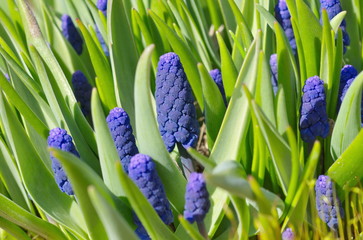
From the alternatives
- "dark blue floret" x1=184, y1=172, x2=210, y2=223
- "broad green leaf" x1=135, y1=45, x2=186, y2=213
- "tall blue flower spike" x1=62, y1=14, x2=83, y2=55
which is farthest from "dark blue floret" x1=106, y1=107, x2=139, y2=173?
"tall blue flower spike" x1=62, y1=14, x2=83, y2=55

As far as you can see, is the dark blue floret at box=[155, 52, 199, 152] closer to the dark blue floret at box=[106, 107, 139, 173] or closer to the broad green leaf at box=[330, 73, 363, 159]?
the dark blue floret at box=[106, 107, 139, 173]

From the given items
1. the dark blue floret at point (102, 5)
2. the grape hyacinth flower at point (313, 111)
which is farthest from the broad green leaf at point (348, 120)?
the dark blue floret at point (102, 5)

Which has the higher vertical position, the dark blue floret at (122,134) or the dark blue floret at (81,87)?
the dark blue floret at (81,87)

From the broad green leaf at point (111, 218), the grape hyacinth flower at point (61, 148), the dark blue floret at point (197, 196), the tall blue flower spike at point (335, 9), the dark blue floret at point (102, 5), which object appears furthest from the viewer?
the dark blue floret at point (102, 5)

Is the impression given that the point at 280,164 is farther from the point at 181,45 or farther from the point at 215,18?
the point at 215,18

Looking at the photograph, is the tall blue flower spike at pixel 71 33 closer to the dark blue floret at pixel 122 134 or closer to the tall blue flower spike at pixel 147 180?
the dark blue floret at pixel 122 134

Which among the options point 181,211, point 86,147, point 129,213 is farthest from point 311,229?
point 86,147
